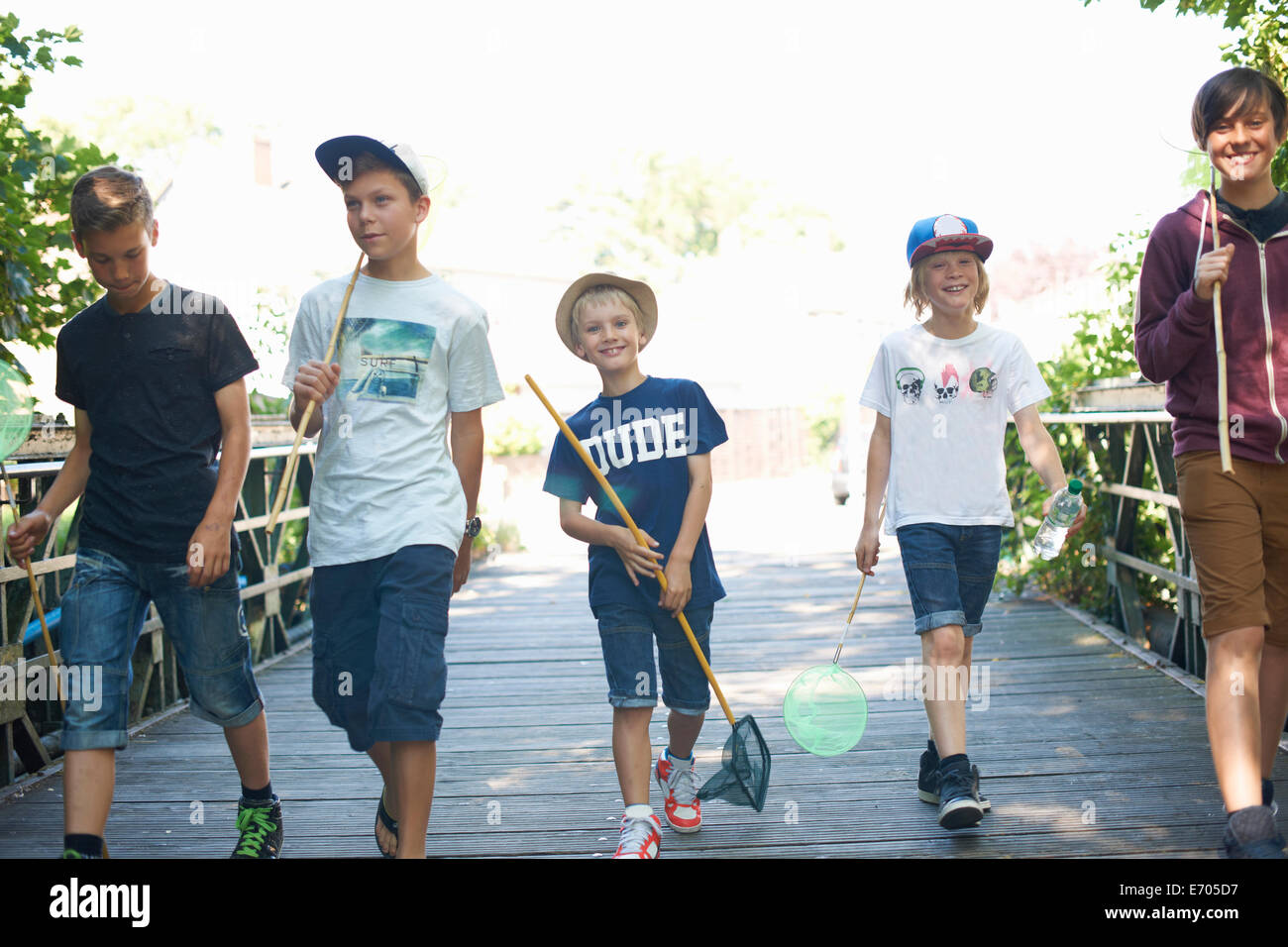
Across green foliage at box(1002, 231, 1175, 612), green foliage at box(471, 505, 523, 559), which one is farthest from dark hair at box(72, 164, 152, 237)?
green foliage at box(471, 505, 523, 559)

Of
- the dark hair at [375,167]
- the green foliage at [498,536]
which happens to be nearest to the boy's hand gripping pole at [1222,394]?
the dark hair at [375,167]

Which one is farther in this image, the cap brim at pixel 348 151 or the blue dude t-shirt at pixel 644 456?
the blue dude t-shirt at pixel 644 456

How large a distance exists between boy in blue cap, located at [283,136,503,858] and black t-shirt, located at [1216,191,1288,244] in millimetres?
1907

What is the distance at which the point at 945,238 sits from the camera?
12.5 feet

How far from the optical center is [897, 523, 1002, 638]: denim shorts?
12.4ft

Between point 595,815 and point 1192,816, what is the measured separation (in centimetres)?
172

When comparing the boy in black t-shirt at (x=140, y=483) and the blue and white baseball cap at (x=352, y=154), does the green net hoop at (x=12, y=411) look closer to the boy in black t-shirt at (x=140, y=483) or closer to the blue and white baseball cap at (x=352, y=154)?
the boy in black t-shirt at (x=140, y=483)

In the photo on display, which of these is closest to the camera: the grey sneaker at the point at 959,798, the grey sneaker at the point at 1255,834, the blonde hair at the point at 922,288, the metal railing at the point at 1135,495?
the grey sneaker at the point at 1255,834

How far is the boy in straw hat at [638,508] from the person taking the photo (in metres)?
3.51

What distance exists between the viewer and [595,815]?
155 inches

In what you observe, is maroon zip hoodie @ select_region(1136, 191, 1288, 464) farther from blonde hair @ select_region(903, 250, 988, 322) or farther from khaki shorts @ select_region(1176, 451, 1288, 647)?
blonde hair @ select_region(903, 250, 988, 322)
